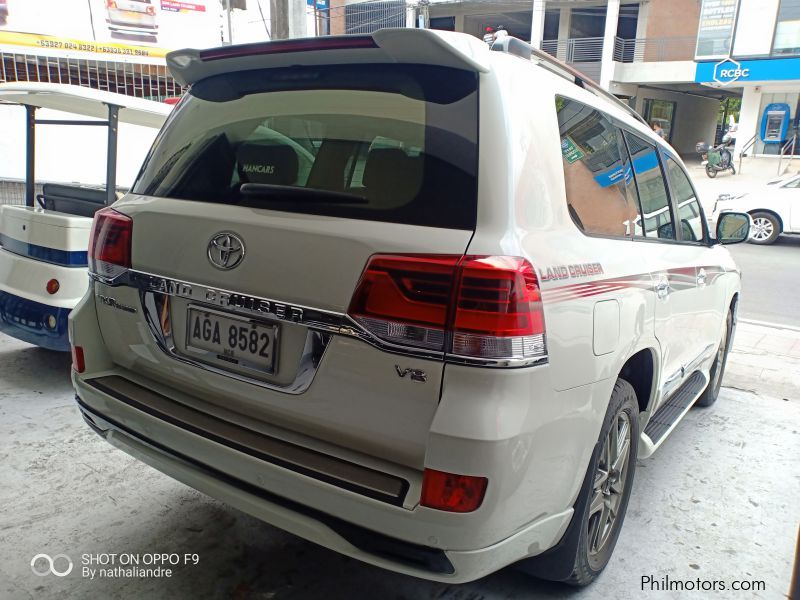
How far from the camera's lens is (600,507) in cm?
249

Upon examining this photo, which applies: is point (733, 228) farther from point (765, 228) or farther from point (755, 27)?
point (755, 27)

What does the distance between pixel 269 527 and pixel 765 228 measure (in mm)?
13307

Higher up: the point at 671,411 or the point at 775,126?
the point at 775,126

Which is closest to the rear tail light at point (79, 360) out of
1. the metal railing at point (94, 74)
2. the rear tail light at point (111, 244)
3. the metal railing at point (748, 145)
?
the rear tail light at point (111, 244)

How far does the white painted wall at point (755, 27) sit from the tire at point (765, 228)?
15.1 m

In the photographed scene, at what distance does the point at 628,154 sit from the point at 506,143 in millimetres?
1231

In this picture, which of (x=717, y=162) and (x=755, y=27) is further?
(x=755, y=27)

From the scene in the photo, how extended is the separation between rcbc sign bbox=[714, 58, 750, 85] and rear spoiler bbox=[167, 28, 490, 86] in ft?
90.4

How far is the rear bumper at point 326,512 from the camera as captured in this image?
5.78 feet

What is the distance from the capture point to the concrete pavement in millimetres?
2463

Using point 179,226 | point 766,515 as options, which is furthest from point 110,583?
point 766,515

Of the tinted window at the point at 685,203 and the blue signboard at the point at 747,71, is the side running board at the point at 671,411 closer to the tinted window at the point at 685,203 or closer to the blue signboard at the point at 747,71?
the tinted window at the point at 685,203

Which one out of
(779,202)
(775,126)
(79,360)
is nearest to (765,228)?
(779,202)

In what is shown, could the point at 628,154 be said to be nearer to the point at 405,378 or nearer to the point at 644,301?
the point at 644,301
